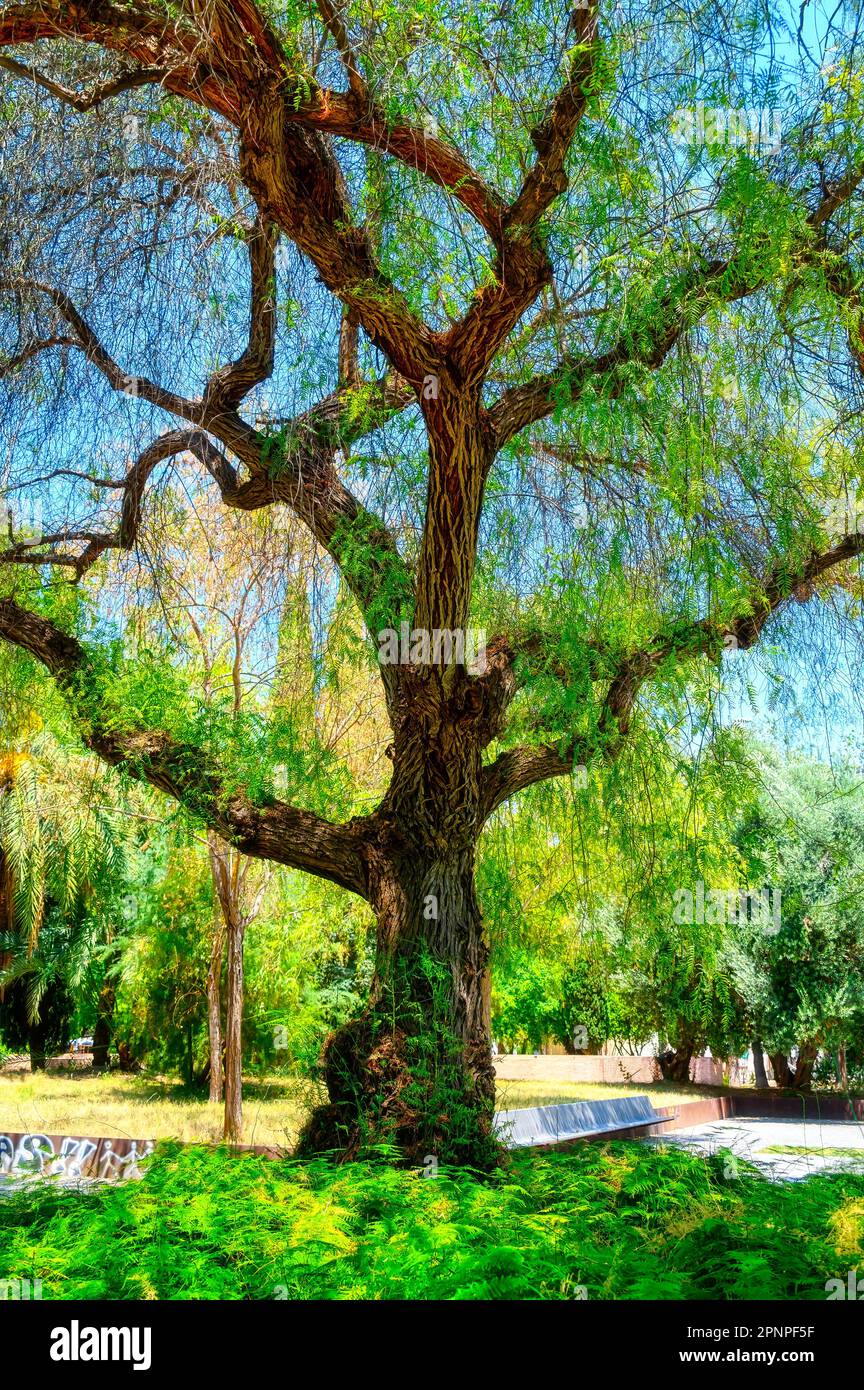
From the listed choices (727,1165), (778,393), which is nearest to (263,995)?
(727,1165)

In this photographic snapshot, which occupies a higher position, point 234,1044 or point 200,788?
point 200,788

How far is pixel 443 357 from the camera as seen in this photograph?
5.41 meters

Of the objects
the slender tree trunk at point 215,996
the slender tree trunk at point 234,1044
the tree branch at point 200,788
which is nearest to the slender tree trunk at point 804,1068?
the slender tree trunk at point 215,996

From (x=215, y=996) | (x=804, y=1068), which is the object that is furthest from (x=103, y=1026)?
(x=804, y=1068)

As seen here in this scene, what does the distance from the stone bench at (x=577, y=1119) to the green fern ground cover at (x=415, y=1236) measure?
16.6ft

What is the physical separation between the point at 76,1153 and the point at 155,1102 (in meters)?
6.12

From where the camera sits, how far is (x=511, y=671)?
616 cm

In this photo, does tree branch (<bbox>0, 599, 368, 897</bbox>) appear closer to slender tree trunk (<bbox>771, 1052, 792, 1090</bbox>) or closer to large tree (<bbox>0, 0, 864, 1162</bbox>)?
large tree (<bbox>0, 0, 864, 1162</bbox>)

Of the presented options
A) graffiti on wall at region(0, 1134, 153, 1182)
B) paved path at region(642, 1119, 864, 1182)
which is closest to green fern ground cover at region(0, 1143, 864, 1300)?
graffiti on wall at region(0, 1134, 153, 1182)

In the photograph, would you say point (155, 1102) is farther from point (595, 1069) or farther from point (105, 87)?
point (105, 87)

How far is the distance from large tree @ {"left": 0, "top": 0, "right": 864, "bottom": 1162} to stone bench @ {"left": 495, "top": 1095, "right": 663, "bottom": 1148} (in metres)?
5.03

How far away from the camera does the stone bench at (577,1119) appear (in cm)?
1090

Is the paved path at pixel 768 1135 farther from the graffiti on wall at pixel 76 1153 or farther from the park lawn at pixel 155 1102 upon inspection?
the graffiti on wall at pixel 76 1153

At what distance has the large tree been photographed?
4293 mm
